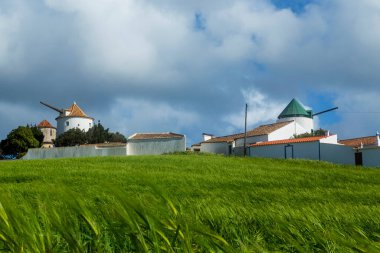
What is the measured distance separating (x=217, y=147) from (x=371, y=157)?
2082 cm

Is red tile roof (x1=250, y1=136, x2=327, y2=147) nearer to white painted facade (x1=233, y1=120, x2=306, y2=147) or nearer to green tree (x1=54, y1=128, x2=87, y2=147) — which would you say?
white painted facade (x1=233, y1=120, x2=306, y2=147)

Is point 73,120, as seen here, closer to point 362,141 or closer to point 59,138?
point 59,138

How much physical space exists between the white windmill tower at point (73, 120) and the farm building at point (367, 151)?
53.7 meters

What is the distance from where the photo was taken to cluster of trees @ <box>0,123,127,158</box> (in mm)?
84875

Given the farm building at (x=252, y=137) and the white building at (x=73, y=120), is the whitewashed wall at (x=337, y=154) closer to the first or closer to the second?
the farm building at (x=252, y=137)

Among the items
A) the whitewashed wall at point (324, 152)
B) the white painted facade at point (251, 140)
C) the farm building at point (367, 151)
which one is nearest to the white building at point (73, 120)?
the white painted facade at point (251, 140)

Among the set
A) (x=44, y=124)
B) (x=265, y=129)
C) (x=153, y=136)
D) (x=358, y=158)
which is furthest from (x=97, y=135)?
(x=358, y=158)

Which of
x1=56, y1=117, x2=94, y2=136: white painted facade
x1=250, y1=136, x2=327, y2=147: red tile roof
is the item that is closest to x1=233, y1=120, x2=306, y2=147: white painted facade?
x1=250, y1=136, x2=327, y2=147: red tile roof

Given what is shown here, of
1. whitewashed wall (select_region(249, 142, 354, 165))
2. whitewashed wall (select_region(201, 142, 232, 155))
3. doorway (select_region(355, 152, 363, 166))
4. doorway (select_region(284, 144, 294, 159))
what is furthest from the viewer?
whitewashed wall (select_region(201, 142, 232, 155))

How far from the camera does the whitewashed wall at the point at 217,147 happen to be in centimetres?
6753

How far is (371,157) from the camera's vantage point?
53.9 m

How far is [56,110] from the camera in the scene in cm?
10619

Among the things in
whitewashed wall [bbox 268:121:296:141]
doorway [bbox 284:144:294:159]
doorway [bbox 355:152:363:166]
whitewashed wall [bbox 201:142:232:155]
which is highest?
whitewashed wall [bbox 268:121:296:141]

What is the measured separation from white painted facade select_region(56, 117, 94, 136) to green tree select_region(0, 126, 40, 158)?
9.27 metres
